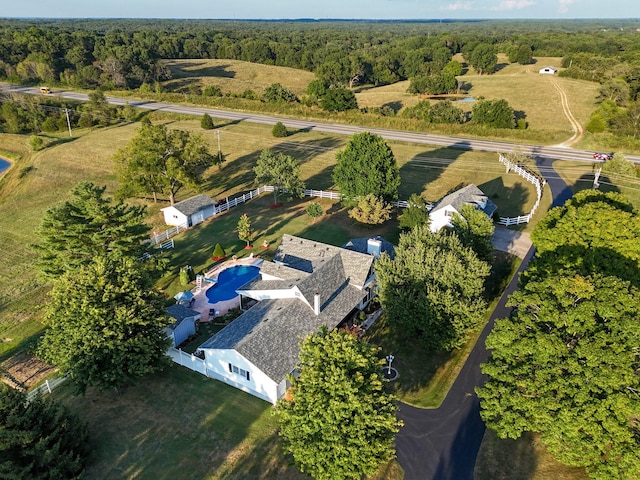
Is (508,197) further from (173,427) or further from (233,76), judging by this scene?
(233,76)

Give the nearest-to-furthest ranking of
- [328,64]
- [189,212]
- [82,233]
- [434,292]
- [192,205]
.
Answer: [434,292] < [82,233] < [189,212] < [192,205] < [328,64]

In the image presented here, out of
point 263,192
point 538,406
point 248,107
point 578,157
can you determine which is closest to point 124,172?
point 263,192

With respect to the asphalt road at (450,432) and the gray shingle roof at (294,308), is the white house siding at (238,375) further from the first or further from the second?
the asphalt road at (450,432)

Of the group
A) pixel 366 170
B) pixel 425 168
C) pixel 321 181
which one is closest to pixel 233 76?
pixel 321 181

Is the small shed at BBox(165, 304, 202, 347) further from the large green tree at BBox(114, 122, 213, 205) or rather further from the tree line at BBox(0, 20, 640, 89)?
the tree line at BBox(0, 20, 640, 89)

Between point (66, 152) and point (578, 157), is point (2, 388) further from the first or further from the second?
point (578, 157)

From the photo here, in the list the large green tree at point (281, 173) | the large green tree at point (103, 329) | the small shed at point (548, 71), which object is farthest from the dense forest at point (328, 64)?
the large green tree at point (103, 329)
